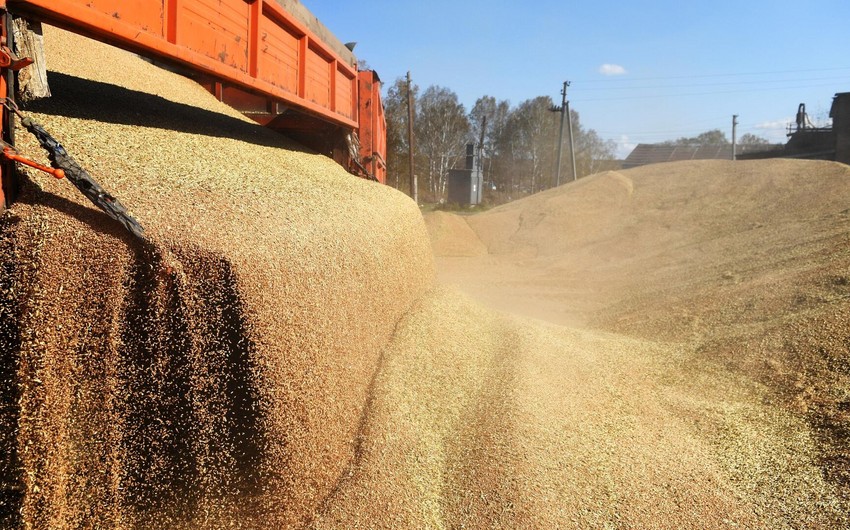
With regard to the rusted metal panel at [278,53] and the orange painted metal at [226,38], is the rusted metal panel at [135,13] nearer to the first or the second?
the orange painted metal at [226,38]

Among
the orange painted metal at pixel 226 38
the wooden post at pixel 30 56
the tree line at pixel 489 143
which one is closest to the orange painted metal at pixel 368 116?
the orange painted metal at pixel 226 38

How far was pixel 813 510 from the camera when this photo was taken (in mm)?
2990

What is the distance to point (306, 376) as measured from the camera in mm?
2605

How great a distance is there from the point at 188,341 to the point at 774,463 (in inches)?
122

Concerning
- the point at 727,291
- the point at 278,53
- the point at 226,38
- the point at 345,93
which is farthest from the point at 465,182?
the point at 226,38

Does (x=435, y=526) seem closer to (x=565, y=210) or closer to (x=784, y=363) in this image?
(x=784, y=363)

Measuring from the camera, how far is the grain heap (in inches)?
84.0

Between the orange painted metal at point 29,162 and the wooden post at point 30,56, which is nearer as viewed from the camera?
the orange painted metal at point 29,162

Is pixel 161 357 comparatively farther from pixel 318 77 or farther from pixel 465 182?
pixel 465 182

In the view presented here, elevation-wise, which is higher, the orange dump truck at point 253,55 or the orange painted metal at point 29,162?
the orange dump truck at point 253,55

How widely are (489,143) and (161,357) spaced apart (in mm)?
50715

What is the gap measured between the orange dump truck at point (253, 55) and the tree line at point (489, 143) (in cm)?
2469

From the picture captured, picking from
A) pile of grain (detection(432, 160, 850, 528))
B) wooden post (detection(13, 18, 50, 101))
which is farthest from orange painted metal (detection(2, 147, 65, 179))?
pile of grain (detection(432, 160, 850, 528))

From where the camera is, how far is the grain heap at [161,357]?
2133 millimetres
